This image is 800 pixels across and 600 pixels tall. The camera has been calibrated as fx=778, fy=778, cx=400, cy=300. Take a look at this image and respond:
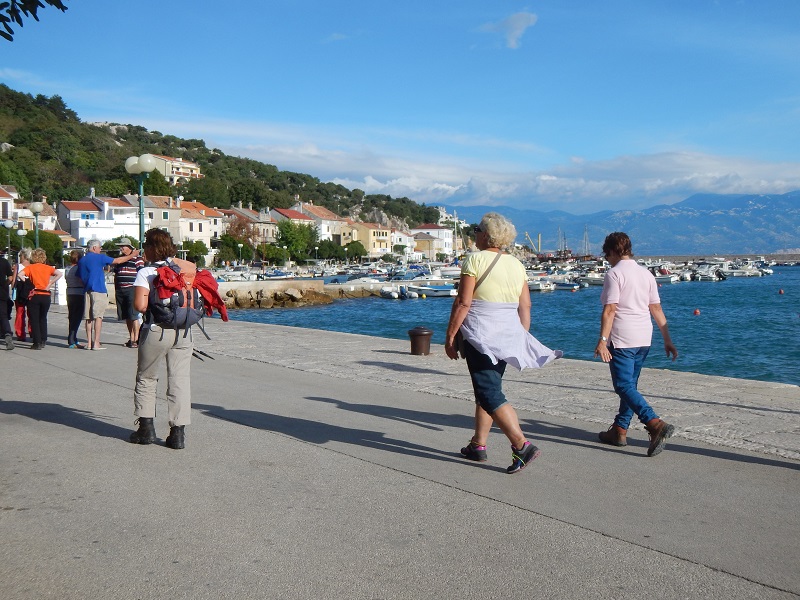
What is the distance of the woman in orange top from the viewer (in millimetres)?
13836

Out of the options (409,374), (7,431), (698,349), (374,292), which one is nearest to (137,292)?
(7,431)

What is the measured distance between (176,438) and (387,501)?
2.26 metres

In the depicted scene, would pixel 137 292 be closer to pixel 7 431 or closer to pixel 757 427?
pixel 7 431

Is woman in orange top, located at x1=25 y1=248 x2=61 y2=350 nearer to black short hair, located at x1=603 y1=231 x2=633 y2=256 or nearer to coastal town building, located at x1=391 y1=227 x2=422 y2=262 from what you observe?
black short hair, located at x1=603 y1=231 x2=633 y2=256

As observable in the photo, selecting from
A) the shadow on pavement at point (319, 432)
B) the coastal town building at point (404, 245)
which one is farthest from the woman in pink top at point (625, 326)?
the coastal town building at point (404, 245)

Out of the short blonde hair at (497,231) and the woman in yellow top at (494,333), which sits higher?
the short blonde hair at (497,231)

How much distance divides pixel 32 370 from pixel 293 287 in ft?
171

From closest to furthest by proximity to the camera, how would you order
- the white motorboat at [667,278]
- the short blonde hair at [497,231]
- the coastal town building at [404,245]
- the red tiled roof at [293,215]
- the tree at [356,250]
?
the short blonde hair at [497,231] < the white motorboat at [667,278] < the red tiled roof at [293,215] < the tree at [356,250] < the coastal town building at [404,245]

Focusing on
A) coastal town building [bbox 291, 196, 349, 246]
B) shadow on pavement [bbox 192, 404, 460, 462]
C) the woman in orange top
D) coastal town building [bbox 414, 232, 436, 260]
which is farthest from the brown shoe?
coastal town building [bbox 414, 232, 436, 260]

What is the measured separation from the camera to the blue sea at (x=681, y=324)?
26328 mm

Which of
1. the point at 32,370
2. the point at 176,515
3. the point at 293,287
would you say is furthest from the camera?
the point at 293,287

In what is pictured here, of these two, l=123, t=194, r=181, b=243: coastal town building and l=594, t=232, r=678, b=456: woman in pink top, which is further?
l=123, t=194, r=181, b=243: coastal town building

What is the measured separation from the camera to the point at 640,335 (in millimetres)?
6656

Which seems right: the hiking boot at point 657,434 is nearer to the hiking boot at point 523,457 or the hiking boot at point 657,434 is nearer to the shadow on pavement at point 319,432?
the hiking boot at point 523,457
